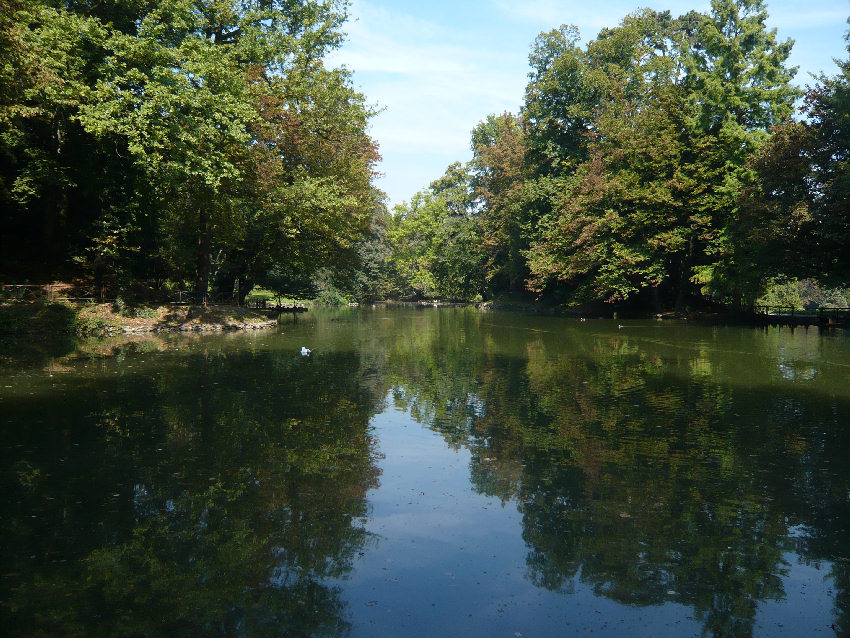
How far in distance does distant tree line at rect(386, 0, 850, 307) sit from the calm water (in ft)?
72.8

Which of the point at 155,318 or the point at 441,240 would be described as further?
the point at 441,240

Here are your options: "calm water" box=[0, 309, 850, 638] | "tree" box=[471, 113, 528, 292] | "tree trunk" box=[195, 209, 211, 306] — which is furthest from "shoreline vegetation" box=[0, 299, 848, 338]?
"tree" box=[471, 113, 528, 292]

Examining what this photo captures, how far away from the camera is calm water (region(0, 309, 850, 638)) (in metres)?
4.98

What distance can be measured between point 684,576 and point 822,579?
1252 mm

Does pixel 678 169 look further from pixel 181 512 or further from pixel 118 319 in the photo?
pixel 181 512

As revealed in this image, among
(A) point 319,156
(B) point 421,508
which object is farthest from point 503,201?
(B) point 421,508

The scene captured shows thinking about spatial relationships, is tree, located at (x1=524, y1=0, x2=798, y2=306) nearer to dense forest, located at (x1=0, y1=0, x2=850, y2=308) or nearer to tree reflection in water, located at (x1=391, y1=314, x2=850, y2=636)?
dense forest, located at (x1=0, y1=0, x2=850, y2=308)

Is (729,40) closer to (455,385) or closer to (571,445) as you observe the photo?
(455,385)

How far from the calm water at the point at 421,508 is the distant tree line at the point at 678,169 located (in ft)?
72.8

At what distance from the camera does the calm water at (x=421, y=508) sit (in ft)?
16.3

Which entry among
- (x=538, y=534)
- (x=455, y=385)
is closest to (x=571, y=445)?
(x=538, y=534)

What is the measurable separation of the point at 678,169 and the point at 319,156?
2393cm

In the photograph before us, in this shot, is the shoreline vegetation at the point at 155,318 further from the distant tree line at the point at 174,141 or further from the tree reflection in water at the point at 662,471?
the tree reflection in water at the point at 662,471

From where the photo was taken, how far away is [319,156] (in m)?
37.2
